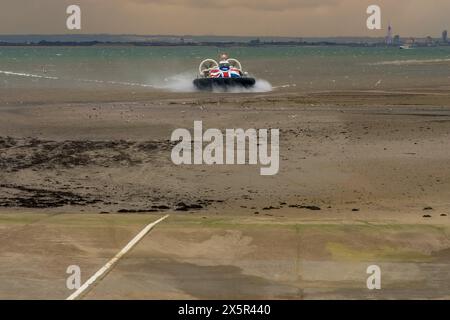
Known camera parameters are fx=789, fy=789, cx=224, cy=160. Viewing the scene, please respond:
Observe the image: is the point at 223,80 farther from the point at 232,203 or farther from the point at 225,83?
the point at 232,203

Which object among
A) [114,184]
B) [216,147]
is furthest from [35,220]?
[216,147]

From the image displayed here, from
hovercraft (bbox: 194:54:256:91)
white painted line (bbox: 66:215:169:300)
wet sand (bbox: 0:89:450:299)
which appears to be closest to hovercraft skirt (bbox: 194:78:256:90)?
hovercraft (bbox: 194:54:256:91)

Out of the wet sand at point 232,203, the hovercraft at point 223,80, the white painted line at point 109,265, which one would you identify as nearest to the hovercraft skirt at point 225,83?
the hovercraft at point 223,80

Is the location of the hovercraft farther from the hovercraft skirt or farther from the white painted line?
the white painted line

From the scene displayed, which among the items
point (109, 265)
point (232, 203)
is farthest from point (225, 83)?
point (109, 265)

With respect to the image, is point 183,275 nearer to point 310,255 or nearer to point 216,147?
point 310,255

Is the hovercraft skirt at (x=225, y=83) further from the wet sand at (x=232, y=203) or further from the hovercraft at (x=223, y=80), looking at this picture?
the wet sand at (x=232, y=203)

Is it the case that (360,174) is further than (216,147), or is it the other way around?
(216,147)
